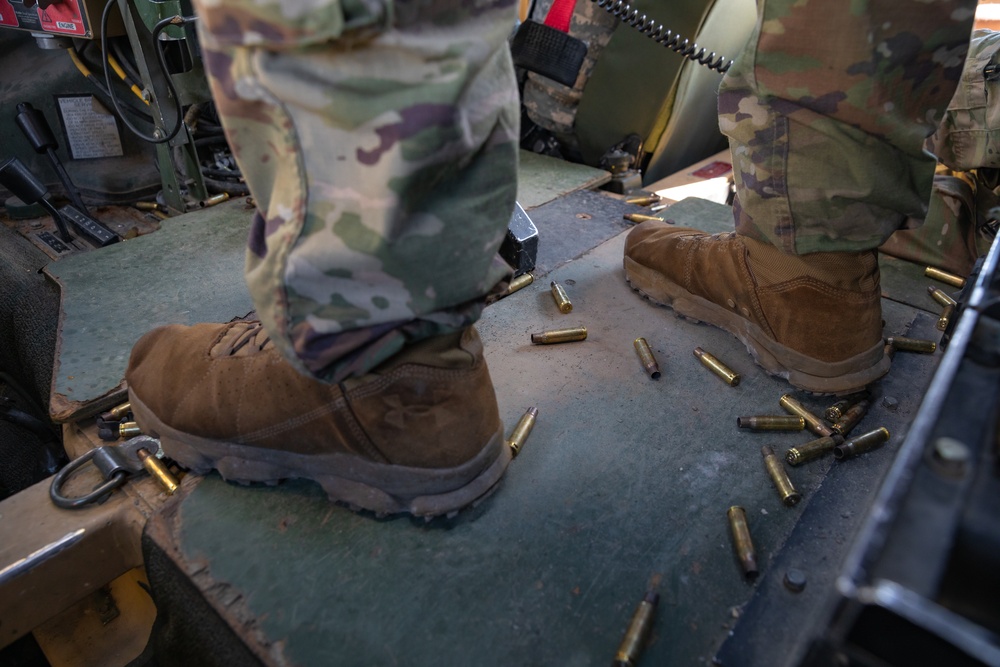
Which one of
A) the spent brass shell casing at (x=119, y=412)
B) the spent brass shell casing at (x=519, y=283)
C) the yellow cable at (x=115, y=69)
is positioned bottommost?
the spent brass shell casing at (x=119, y=412)

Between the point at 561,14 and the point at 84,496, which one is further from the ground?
the point at 561,14

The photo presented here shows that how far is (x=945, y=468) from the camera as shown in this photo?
1.40 ft

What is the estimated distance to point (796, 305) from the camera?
129cm

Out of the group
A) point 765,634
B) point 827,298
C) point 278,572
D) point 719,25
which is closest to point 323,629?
point 278,572

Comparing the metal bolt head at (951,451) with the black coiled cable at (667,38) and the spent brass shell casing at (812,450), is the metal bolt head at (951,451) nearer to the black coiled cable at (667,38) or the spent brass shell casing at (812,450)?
the spent brass shell casing at (812,450)

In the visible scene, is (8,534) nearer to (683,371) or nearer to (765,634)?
(765,634)

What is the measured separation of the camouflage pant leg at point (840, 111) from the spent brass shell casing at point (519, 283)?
640 mm

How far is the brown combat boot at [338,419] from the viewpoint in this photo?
97 cm

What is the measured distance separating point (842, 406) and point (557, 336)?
2.05ft

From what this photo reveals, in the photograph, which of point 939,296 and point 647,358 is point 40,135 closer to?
point 647,358

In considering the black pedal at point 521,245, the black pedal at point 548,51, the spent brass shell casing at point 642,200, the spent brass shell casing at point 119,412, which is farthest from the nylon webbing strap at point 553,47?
the spent brass shell casing at point 119,412

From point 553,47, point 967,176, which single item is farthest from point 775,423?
point 553,47

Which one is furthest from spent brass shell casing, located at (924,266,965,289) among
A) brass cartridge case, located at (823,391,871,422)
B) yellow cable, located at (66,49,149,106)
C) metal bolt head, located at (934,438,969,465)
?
yellow cable, located at (66,49,149,106)

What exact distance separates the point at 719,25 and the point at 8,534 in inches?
98.9
